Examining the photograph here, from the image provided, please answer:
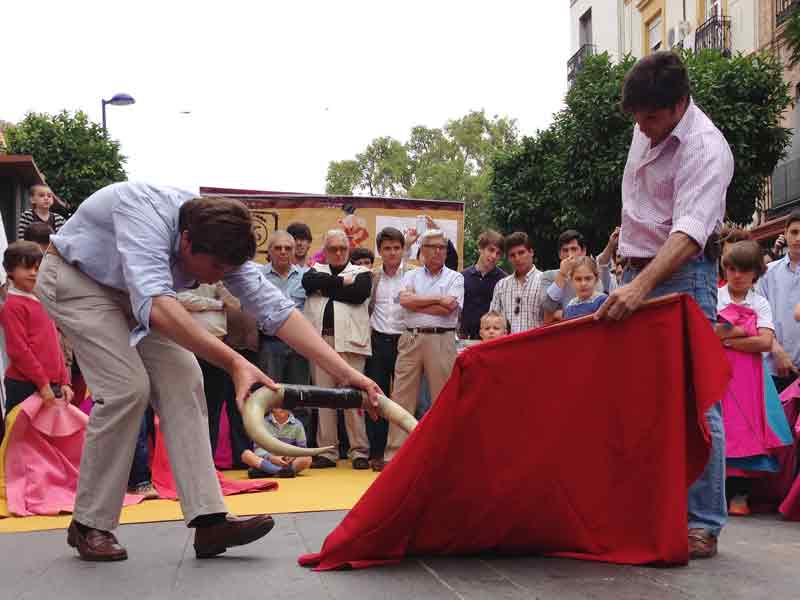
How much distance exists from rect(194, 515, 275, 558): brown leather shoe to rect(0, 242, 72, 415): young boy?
3.00 metres

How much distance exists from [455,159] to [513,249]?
68.0 m

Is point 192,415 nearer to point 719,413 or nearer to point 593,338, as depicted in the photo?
point 593,338

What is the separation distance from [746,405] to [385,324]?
3.84 meters

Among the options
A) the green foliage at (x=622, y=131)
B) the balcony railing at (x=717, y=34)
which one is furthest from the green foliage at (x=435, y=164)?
the green foliage at (x=622, y=131)

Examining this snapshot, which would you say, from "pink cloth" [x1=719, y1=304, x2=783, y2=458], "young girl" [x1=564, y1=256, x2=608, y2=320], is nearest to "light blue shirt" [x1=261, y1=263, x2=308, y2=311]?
"young girl" [x1=564, y1=256, x2=608, y2=320]

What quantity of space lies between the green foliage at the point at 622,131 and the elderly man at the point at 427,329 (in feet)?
53.2

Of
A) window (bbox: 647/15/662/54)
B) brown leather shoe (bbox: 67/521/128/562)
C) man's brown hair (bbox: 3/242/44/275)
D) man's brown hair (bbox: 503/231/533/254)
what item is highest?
window (bbox: 647/15/662/54)

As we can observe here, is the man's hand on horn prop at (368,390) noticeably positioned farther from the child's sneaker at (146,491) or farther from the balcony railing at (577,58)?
the balcony railing at (577,58)

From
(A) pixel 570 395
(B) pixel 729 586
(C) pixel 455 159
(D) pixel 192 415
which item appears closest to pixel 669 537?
(B) pixel 729 586

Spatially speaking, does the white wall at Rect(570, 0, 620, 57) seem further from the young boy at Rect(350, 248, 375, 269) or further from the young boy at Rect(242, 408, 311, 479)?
the young boy at Rect(242, 408, 311, 479)

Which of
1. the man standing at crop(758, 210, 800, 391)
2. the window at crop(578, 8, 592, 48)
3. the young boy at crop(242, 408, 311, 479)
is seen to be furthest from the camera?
the window at crop(578, 8, 592, 48)

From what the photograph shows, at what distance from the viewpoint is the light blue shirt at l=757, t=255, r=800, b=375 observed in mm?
6895

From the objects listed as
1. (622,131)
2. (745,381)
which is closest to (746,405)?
(745,381)

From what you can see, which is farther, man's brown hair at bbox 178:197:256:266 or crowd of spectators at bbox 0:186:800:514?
crowd of spectators at bbox 0:186:800:514
